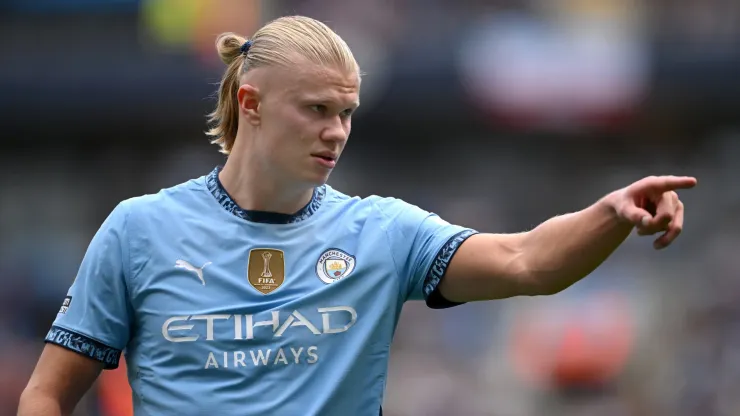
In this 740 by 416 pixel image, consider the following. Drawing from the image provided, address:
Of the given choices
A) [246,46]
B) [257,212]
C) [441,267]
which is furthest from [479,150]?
[441,267]

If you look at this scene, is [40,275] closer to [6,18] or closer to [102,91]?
[102,91]

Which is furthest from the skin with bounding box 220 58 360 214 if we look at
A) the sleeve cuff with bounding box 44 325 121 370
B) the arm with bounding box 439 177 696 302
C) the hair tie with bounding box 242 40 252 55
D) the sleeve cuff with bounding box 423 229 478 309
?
the sleeve cuff with bounding box 44 325 121 370

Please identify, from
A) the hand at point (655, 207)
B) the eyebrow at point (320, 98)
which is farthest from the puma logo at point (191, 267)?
the hand at point (655, 207)

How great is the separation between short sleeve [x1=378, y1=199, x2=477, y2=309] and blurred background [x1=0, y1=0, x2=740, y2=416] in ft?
22.5

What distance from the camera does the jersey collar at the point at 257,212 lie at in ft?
12.8

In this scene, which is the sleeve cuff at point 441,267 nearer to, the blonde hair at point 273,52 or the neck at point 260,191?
the neck at point 260,191

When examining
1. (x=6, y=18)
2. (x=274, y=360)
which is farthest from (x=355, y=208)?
(x=6, y=18)

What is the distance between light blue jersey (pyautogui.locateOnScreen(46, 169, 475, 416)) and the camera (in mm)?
3691

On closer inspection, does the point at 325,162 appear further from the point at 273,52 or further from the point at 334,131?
the point at 273,52

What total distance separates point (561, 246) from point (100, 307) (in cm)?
138

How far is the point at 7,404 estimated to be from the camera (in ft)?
36.3

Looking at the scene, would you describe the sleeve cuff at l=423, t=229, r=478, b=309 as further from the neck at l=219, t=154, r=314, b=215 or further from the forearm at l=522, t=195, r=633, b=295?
the neck at l=219, t=154, r=314, b=215

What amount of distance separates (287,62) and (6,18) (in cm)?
1177

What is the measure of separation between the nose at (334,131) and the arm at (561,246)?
0.50 metres
